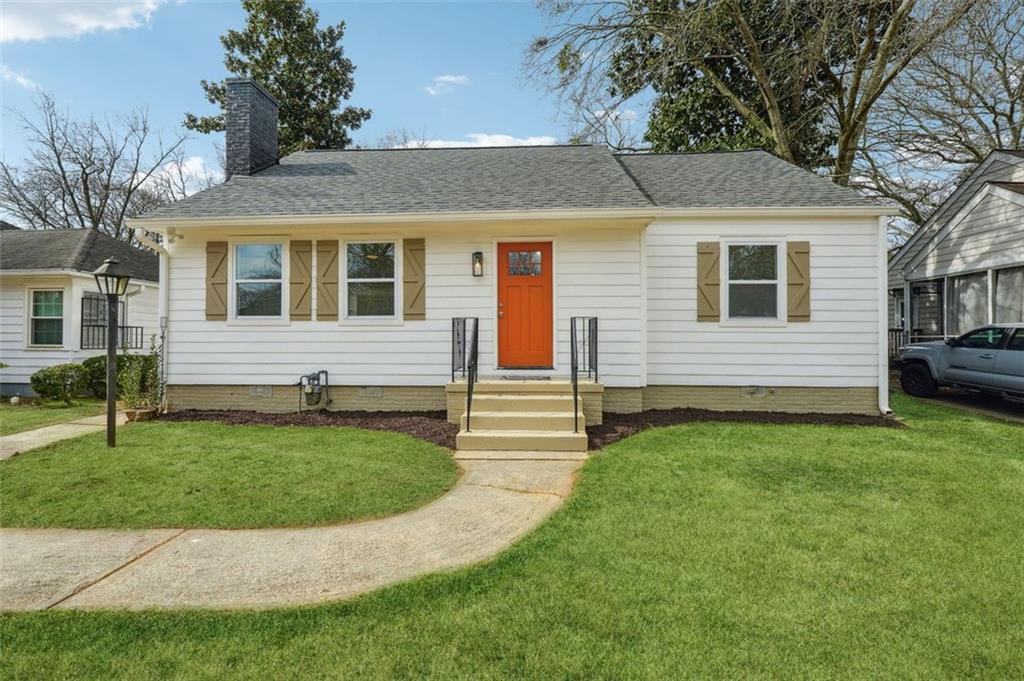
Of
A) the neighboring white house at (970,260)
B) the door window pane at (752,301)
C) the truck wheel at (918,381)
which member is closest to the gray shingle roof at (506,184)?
the door window pane at (752,301)

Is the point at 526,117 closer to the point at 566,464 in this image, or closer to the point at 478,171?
the point at 478,171

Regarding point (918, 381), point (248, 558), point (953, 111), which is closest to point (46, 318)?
point (248, 558)

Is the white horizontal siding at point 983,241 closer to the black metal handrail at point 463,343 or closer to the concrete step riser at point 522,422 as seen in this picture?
the concrete step riser at point 522,422

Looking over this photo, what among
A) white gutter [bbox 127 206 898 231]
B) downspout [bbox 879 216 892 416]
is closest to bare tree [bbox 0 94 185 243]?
white gutter [bbox 127 206 898 231]

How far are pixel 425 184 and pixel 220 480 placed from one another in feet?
18.9

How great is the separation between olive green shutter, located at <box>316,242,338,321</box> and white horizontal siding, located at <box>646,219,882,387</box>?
4.97m

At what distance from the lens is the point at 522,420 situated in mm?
6145

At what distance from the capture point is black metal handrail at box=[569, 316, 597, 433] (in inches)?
240

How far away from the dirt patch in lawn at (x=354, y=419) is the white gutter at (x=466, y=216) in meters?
2.92

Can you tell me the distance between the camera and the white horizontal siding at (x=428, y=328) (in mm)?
7367

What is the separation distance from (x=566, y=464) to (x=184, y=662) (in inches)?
149

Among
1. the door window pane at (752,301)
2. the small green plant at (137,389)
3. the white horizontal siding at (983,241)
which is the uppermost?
the white horizontal siding at (983,241)

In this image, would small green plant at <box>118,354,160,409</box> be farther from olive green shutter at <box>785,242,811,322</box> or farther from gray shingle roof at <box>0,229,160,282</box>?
olive green shutter at <box>785,242,811,322</box>

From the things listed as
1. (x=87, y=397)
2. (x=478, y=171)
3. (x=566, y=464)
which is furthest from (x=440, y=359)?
(x=87, y=397)
